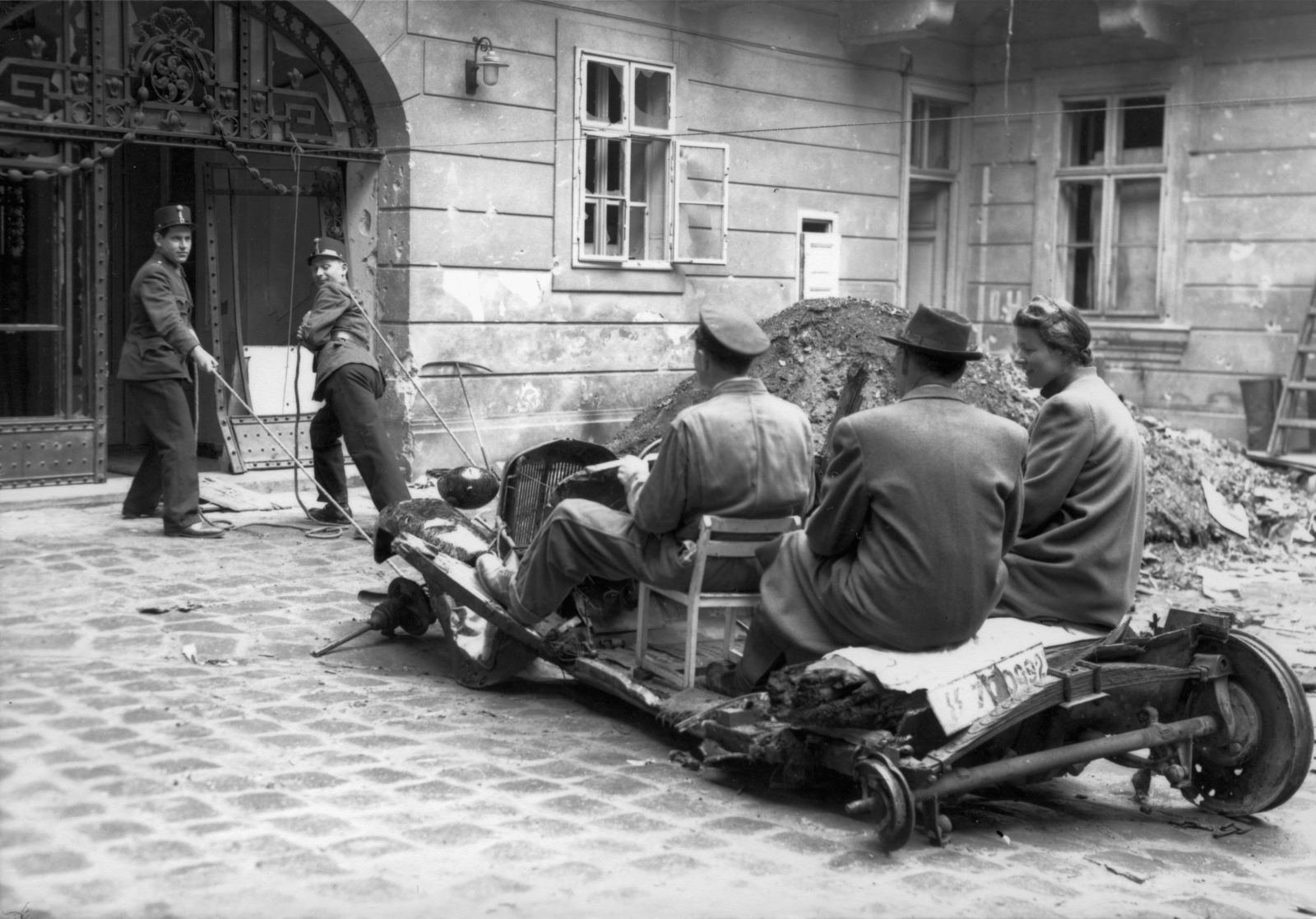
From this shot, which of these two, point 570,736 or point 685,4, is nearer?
point 570,736

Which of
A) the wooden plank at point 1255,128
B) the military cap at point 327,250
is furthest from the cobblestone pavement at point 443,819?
the wooden plank at point 1255,128

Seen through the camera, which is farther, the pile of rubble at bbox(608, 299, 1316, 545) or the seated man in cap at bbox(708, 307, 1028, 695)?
the pile of rubble at bbox(608, 299, 1316, 545)

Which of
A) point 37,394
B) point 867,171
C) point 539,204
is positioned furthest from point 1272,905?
point 867,171

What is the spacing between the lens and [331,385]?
915 cm

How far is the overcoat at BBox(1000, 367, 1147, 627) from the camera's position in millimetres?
5016

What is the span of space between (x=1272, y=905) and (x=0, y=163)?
8.60 meters

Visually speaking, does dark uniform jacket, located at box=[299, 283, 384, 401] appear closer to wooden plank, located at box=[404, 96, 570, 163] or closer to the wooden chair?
wooden plank, located at box=[404, 96, 570, 163]

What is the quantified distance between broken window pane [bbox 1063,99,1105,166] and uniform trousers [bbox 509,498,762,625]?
12192 millimetres

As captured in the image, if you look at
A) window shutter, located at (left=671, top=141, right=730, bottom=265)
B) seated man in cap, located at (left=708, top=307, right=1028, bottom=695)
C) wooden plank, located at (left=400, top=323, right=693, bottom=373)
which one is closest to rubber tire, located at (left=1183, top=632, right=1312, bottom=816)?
seated man in cap, located at (left=708, top=307, right=1028, bottom=695)

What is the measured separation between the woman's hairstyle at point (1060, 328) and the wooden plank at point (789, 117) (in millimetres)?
8155

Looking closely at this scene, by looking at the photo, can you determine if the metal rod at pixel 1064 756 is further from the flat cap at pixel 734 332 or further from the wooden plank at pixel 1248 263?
the wooden plank at pixel 1248 263

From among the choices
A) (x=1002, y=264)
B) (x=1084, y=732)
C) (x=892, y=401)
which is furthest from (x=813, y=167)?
(x=1084, y=732)

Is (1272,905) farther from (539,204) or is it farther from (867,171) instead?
(867,171)

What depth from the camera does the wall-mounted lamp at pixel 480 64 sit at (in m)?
11.6
